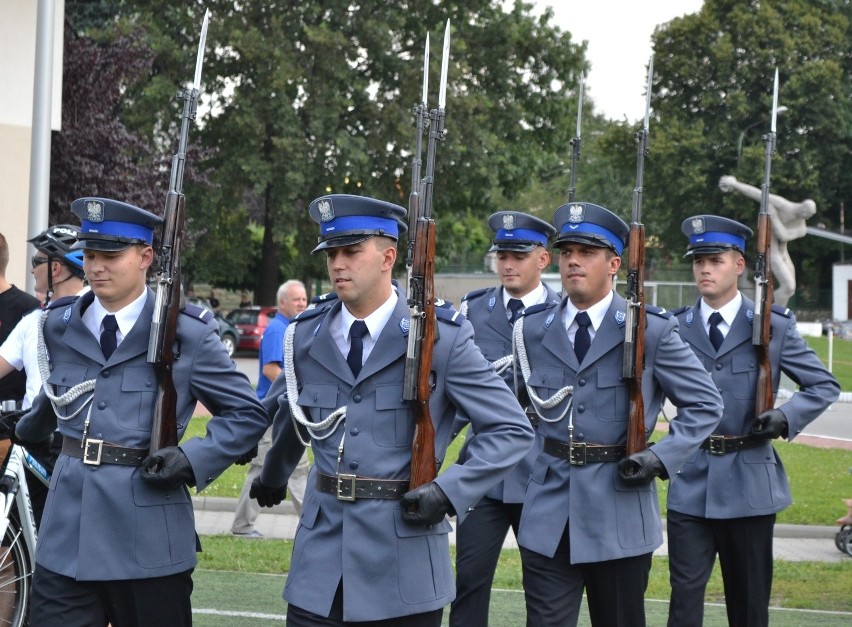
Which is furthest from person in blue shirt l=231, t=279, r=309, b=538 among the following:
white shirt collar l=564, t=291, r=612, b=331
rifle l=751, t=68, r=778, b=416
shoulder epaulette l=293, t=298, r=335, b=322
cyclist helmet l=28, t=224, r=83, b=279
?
shoulder epaulette l=293, t=298, r=335, b=322

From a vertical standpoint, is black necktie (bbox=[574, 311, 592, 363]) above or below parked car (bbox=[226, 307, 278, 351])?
above

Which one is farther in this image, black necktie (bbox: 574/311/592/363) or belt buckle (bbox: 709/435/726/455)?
belt buckle (bbox: 709/435/726/455)

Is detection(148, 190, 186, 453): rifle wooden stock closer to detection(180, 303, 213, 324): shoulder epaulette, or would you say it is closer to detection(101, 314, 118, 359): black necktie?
detection(180, 303, 213, 324): shoulder epaulette

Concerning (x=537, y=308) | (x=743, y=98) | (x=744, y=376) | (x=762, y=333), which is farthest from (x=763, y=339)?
(x=743, y=98)

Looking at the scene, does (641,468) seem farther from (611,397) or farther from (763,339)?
(763,339)

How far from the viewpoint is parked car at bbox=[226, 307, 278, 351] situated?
122ft

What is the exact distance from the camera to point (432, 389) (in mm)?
4727

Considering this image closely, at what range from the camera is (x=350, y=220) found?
4.71 meters

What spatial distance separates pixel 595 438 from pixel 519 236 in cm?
220

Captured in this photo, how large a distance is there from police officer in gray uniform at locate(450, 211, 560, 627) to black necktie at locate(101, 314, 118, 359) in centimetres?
240

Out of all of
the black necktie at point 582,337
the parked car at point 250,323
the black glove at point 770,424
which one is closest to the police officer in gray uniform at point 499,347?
the black necktie at point 582,337

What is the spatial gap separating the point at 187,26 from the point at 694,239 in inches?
1227

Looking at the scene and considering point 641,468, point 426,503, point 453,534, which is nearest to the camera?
point 426,503

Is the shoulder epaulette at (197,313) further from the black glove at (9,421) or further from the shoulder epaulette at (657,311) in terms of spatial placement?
the shoulder epaulette at (657,311)
